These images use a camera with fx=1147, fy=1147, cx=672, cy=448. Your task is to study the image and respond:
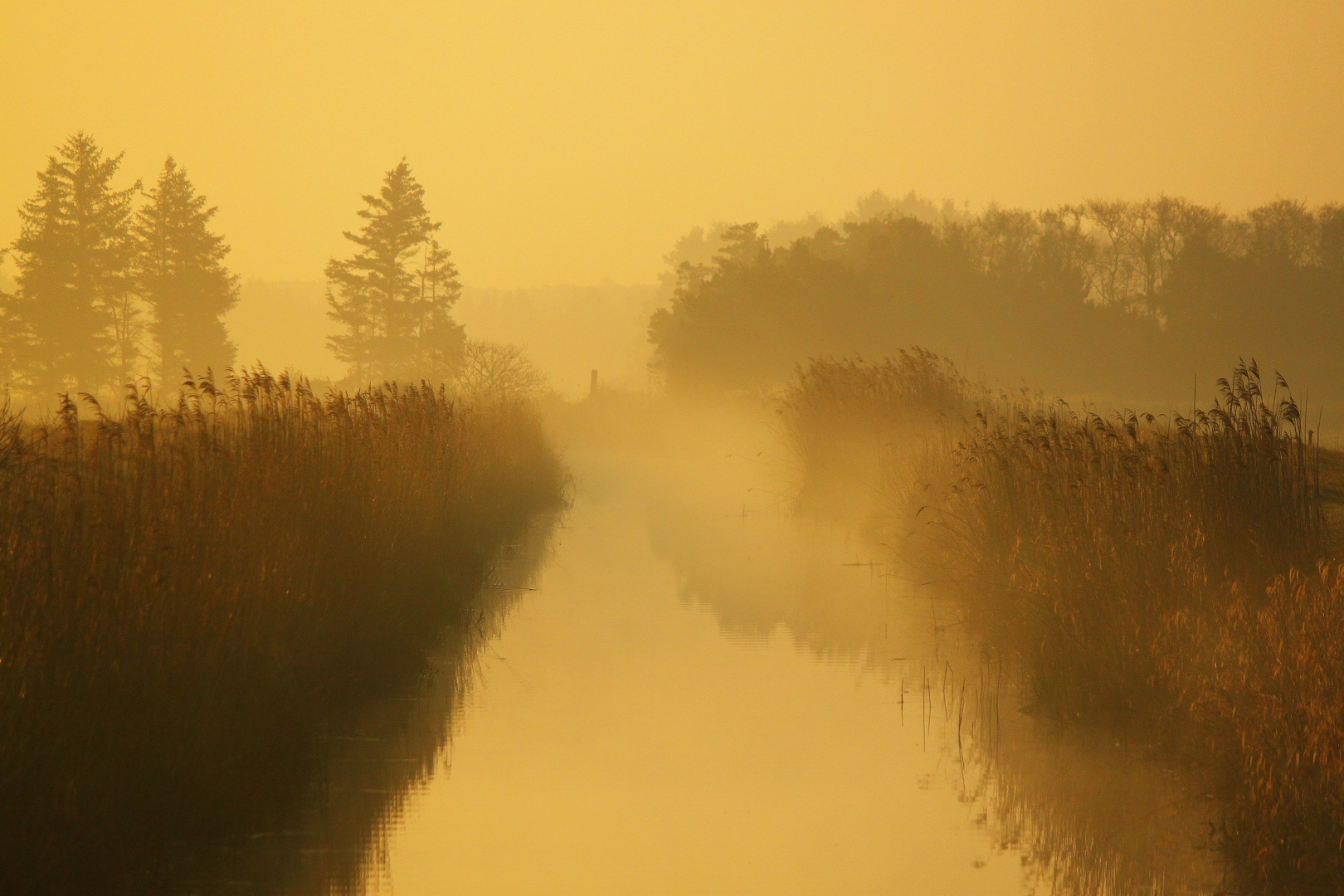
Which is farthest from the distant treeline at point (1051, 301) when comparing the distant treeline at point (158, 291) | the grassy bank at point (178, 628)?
the grassy bank at point (178, 628)

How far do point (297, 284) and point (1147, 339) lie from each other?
13035cm

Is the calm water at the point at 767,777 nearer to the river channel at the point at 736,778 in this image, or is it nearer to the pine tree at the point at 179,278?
the river channel at the point at 736,778

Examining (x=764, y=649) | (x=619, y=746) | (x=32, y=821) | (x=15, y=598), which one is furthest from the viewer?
(x=764, y=649)

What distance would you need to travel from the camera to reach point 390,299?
51.8 meters

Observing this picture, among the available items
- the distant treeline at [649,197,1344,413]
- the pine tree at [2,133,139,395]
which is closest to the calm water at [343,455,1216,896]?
the distant treeline at [649,197,1344,413]

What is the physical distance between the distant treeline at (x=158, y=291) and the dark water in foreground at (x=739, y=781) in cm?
3083

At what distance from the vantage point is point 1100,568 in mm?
6449

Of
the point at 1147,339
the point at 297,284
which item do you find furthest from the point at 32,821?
the point at 297,284

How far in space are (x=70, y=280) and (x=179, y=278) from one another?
4.14m

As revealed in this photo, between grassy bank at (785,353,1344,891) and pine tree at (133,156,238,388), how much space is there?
4215cm

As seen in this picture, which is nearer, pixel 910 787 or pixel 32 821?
pixel 32 821

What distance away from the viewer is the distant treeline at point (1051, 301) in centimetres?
3731

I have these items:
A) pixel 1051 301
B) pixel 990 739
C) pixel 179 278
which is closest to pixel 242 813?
pixel 990 739

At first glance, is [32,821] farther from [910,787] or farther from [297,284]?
[297,284]
